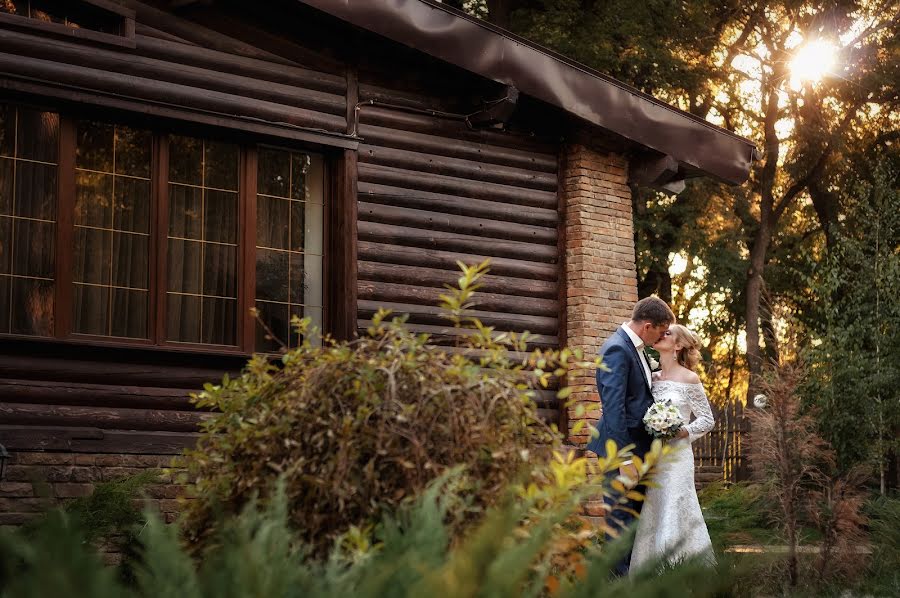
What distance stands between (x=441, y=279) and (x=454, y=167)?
1.09 meters

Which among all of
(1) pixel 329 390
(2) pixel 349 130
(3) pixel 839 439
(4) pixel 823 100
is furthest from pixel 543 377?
(4) pixel 823 100

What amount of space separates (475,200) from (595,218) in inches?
52.1

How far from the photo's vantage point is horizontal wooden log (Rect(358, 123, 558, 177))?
10.7 meters

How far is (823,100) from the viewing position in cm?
2709

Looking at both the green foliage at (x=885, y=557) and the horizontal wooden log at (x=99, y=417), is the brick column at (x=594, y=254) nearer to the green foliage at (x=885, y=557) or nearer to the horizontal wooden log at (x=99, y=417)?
the green foliage at (x=885, y=557)

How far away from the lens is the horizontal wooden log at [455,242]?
34.7ft

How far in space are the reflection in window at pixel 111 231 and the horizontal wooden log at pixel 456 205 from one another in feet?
6.64

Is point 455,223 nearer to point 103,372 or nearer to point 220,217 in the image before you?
point 220,217

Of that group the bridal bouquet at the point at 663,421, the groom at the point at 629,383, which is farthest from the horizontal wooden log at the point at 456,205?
the bridal bouquet at the point at 663,421

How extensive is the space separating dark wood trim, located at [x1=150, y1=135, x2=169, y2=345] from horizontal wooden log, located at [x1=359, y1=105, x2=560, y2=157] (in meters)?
1.94

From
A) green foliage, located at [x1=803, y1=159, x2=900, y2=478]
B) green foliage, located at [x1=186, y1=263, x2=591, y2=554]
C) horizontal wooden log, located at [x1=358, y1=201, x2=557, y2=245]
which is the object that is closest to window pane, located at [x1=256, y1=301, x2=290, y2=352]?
horizontal wooden log, located at [x1=358, y1=201, x2=557, y2=245]

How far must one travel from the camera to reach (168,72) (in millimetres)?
9531

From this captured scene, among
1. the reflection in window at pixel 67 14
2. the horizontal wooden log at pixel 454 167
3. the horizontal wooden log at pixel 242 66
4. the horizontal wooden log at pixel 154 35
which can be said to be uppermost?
the reflection in window at pixel 67 14

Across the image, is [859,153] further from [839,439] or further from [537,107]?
[537,107]
